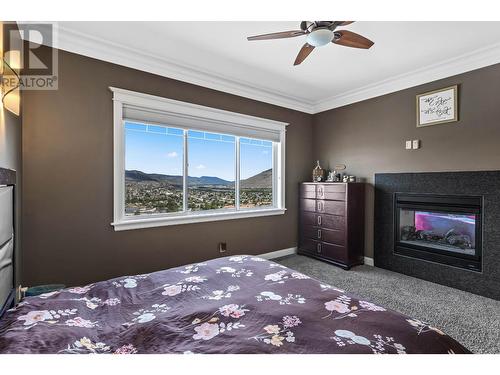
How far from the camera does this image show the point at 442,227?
3096 millimetres

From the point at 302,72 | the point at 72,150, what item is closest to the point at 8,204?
the point at 72,150

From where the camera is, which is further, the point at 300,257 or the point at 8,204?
the point at 300,257

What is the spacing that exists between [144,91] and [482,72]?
147 inches

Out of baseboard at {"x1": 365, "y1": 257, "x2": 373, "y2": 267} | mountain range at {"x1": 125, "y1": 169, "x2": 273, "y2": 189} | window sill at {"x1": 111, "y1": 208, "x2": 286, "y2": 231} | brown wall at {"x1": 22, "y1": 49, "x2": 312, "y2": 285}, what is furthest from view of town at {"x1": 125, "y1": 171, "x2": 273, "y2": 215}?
baseboard at {"x1": 365, "y1": 257, "x2": 373, "y2": 267}

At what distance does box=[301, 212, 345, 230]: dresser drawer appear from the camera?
11.6 feet

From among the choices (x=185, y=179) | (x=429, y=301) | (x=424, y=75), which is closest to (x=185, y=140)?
(x=185, y=179)

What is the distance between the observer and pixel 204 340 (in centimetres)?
99

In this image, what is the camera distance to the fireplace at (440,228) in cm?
276

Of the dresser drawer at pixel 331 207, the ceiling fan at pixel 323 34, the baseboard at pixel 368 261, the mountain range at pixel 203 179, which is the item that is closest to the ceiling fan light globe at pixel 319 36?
the ceiling fan at pixel 323 34

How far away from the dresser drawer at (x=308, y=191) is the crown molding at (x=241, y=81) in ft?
4.51

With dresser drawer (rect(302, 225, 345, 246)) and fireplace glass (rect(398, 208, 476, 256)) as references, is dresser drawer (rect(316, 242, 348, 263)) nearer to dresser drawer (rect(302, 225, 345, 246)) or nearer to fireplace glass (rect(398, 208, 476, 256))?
dresser drawer (rect(302, 225, 345, 246))

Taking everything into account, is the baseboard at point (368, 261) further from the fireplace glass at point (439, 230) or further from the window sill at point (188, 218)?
the window sill at point (188, 218)
